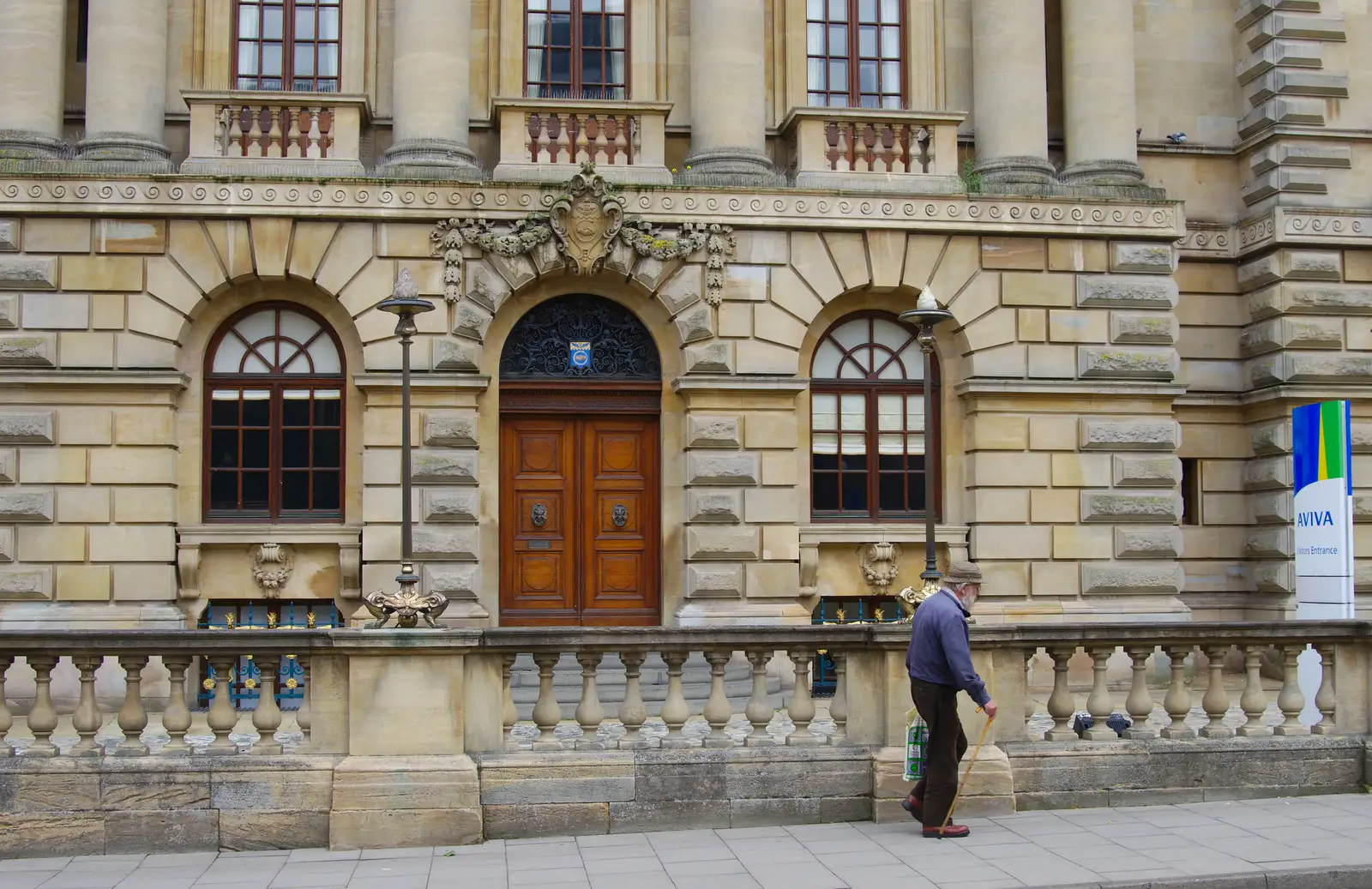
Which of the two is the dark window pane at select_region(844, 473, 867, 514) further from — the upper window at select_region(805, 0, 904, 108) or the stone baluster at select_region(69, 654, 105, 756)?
the stone baluster at select_region(69, 654, 105, 756)

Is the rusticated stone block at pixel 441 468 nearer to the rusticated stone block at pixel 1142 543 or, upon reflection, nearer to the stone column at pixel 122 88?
the stone column at pixel 122 88

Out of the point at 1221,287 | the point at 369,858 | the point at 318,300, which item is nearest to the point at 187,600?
the point at 318,300

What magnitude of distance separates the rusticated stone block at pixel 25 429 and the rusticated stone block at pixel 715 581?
800 centimetres

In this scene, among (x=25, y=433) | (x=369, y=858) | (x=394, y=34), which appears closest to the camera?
(x=369, y=858)

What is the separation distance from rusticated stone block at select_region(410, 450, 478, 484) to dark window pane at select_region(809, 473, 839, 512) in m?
4.62

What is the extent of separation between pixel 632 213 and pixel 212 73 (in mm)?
5981

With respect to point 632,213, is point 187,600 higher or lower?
lower

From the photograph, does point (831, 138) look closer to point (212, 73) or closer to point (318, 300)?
point (318, 300)

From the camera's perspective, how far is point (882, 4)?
807 inches

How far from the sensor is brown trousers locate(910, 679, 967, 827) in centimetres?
1060

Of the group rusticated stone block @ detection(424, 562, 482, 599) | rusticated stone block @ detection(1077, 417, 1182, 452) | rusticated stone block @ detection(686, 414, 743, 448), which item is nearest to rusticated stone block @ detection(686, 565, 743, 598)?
rusticated stone block @ detection(686, 414, 743, 448)

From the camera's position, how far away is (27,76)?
18.3 metres

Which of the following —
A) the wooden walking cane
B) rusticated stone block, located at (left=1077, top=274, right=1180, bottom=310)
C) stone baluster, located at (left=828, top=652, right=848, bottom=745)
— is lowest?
the wooden walking cane

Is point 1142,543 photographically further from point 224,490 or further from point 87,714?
point 87,714
